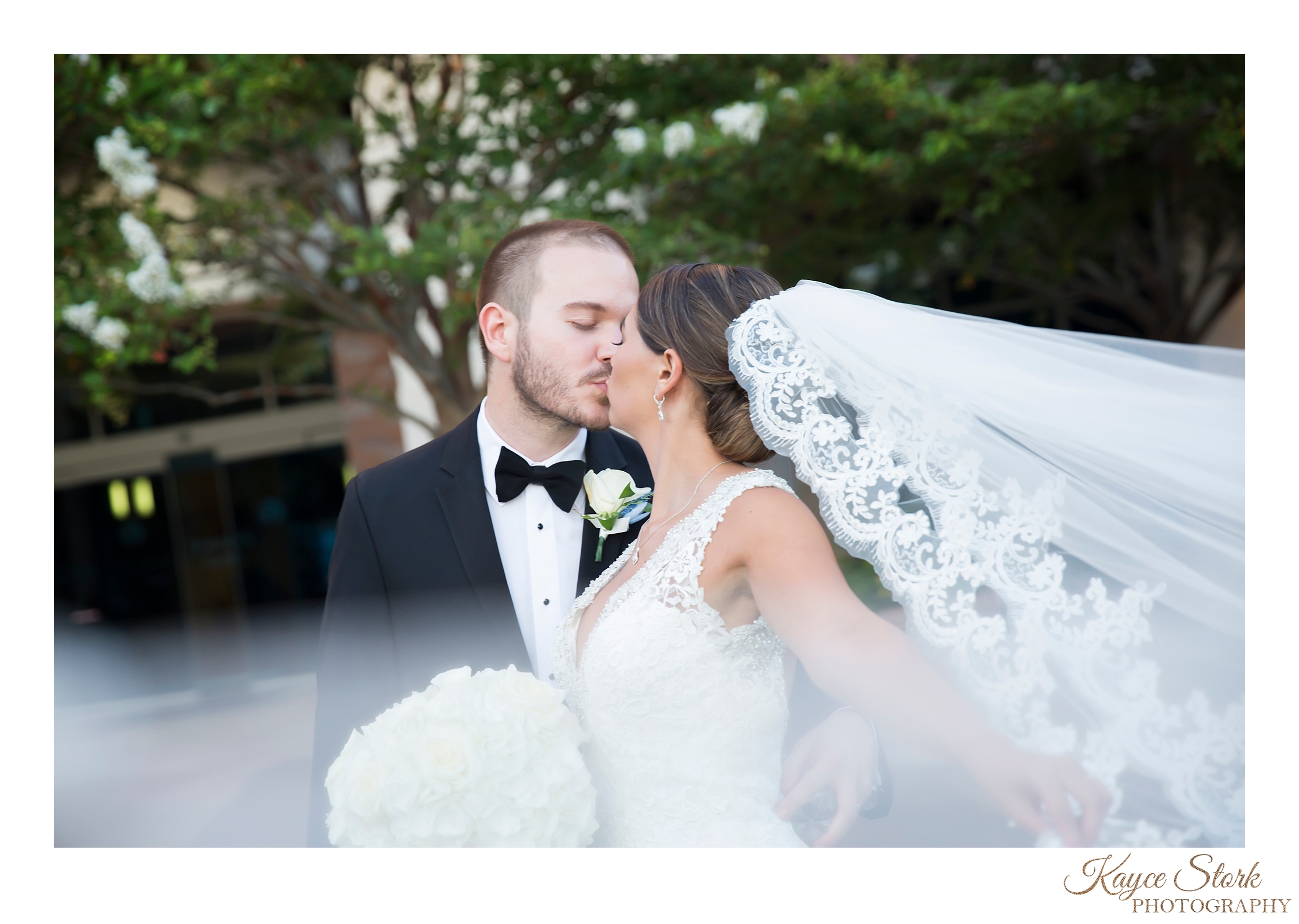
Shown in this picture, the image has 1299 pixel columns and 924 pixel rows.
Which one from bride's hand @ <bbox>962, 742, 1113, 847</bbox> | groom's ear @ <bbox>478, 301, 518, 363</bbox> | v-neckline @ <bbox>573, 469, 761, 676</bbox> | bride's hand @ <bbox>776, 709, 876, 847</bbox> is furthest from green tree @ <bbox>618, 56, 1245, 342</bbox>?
bride's hand @ <bbox>962, 742, 1113, 847</bbox>

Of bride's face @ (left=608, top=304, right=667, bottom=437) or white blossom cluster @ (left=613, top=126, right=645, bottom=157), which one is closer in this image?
bride's face @ (left=608, top=304, right=667, bottom=437)

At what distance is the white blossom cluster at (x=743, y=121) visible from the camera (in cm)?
520

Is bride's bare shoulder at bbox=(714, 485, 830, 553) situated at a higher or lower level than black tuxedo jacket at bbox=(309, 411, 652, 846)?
higher

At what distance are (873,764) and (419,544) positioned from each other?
4.08 feet

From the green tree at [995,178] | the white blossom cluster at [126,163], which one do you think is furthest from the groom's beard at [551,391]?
the white blossom cluster at [126,163]

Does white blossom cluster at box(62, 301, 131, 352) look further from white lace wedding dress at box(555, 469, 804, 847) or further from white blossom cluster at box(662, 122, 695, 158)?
white lace wedding dress at box(555, 469, 804, 847)

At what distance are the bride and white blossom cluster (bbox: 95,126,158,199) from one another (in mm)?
4100

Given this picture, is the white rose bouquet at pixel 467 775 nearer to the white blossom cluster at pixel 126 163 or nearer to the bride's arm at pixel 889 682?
the bride's arm at pixel 889 682

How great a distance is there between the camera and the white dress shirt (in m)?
2.54

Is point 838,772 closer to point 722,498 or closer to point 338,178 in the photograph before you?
point 722,498

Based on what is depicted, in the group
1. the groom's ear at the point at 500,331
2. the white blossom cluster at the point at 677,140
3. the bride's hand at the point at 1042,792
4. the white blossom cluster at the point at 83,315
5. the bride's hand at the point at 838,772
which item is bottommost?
the bride's hand at the point at 838,772

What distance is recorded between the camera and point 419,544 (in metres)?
2.52

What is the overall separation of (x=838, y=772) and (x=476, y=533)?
107 centimetres

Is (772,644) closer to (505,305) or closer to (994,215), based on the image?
(505,305)
